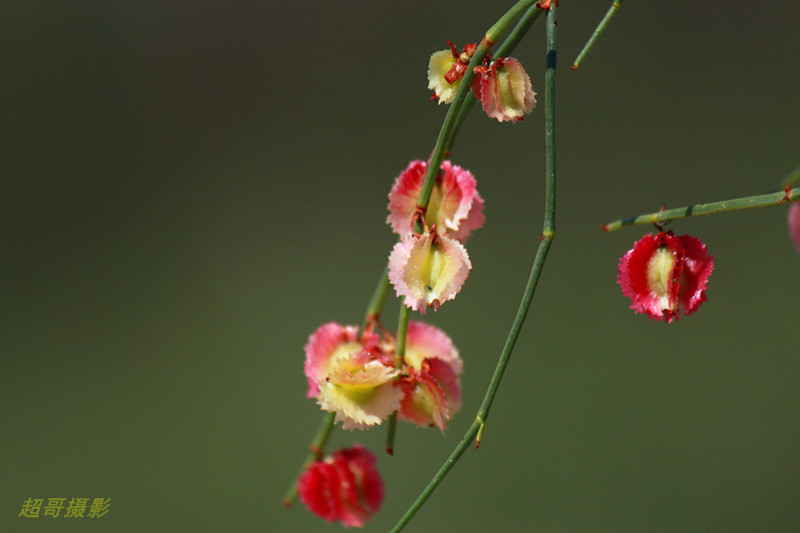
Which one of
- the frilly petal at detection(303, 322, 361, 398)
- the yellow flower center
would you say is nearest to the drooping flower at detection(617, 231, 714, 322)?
the yellow flower center

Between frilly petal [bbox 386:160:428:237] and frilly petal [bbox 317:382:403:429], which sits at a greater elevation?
frilly petal [bbox 386:160:428:237]

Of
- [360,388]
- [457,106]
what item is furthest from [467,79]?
[360,388]

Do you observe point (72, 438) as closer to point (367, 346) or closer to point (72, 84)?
point (72, 84)

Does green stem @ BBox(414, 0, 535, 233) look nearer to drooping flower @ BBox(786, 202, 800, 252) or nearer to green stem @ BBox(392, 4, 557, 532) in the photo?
green stem @ BBox(392, 4, 557, 532)

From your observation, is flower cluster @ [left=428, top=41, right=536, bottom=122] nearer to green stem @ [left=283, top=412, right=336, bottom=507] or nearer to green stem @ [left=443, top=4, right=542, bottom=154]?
green stem @ [left=443, top=4, right=542, bottom=154]

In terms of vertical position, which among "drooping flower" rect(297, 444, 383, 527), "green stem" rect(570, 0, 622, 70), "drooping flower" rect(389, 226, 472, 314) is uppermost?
"green stem" rect(570, 0, 622, 70)

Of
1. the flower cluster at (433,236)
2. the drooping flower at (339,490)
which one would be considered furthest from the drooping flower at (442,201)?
the drooping flower at (339,490)
